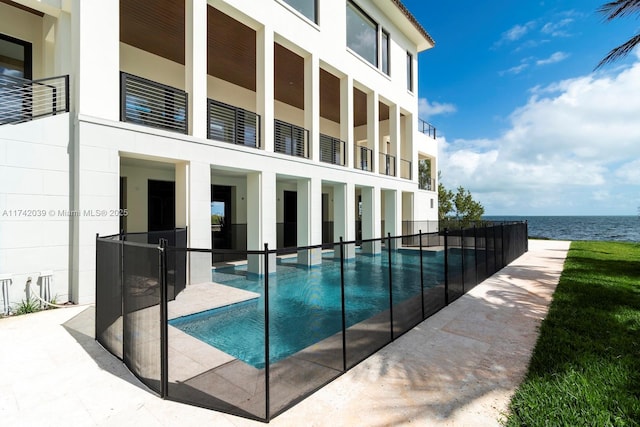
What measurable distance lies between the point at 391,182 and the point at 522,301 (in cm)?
1064

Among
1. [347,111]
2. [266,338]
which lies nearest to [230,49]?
[347,111]

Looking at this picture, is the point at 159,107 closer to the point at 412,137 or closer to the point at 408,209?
the point at 412,137

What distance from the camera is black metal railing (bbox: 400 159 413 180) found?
18.9 meters

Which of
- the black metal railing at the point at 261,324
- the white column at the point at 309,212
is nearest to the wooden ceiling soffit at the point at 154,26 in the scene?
the white column at the point at 309,212

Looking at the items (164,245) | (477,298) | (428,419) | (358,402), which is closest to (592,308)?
(477,298)

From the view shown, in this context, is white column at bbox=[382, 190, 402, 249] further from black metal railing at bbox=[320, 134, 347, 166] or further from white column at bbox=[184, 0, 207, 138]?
white column at bbox=[184, 0, 207, 138]

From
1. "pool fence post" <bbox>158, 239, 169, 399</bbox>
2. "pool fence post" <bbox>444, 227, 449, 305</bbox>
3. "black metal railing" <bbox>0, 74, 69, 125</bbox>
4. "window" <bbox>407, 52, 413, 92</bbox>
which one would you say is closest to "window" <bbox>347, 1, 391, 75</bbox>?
"window" <bbox>407, 52, 413, 92</bbox>

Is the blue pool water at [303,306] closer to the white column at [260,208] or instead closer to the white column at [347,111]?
the white column at [260,208]

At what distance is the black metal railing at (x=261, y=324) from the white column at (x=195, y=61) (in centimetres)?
481

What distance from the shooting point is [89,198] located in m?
6.30

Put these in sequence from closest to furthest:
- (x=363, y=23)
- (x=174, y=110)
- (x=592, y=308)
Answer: (x=592, y=308)
(x=174, y=110)
(x=363, y=23)

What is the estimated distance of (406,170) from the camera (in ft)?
63.5

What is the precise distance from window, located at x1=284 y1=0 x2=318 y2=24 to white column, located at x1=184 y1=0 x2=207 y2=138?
408 cm

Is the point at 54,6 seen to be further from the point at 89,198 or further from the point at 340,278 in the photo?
the point at 340,278
